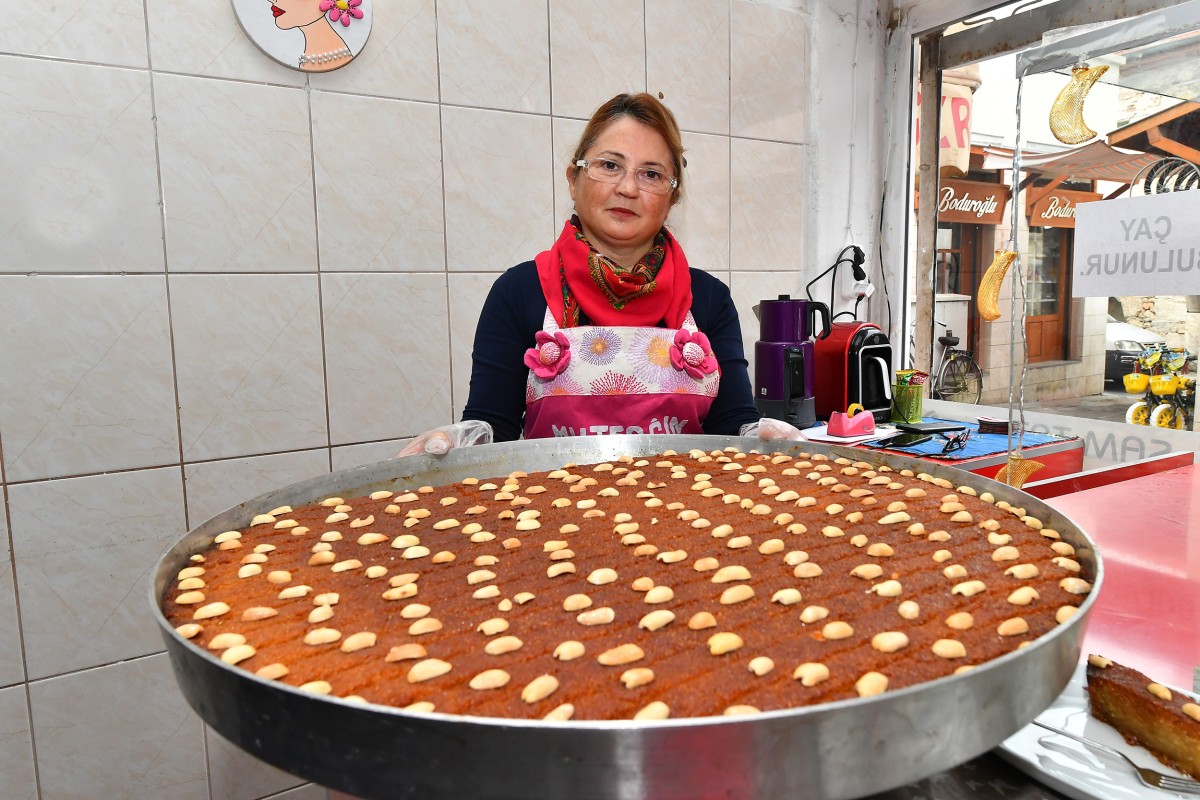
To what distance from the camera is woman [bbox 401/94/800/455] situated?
1786mm

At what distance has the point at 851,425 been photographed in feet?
7.56

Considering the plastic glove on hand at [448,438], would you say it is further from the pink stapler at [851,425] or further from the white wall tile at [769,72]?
the white wall tile at [769,72]

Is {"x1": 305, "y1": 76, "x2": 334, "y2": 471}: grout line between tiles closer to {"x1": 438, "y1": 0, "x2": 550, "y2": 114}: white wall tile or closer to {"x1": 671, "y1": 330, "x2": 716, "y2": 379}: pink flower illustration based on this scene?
{"x1": 438, "y1": 0, "x2": 550, "y2": 114}: white wall tile

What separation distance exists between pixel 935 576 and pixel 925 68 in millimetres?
2979

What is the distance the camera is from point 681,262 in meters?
1.93


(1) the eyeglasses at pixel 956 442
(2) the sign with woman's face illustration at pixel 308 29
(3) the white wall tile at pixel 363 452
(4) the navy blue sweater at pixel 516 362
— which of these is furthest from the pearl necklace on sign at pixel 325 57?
(1) the eyeglasses at pixel 956 442

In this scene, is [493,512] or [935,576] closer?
[935,576]

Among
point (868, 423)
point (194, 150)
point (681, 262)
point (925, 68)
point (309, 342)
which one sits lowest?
point (868, 423)

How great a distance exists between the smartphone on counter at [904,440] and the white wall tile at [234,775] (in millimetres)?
1960

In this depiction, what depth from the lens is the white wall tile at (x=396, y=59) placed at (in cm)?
204

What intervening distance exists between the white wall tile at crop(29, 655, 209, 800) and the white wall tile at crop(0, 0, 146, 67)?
1.52 m

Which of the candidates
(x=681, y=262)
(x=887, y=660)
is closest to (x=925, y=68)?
Result: (x=681, y=262)

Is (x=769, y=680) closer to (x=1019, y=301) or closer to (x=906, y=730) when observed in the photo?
(x=906, y=730)

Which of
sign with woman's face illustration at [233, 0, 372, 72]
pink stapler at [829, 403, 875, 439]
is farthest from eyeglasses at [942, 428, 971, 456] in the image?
sign with woman's face illustration at [233, 0, 372, 72]
